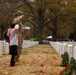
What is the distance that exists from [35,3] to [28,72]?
1577 inches

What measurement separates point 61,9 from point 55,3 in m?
2.99

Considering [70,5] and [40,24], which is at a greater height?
[70,5]

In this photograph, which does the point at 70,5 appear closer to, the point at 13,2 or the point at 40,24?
the point at 40,24

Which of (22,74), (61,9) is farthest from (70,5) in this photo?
(22,74)

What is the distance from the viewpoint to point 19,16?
10.8 meters

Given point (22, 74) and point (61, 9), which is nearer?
point (22, 74)

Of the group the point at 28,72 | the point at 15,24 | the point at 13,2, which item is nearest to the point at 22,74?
the point at 28,72

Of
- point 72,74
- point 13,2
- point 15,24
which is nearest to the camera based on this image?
point 72,74

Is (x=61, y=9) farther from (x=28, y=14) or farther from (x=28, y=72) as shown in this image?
(x=28, y=72)

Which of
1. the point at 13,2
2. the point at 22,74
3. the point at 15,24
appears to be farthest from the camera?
the point at 13,2

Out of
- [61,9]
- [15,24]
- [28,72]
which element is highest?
[61,9]

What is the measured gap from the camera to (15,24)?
10.3 m

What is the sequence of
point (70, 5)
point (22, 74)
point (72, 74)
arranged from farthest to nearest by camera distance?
point (70, 5)
point (22, 74)
point (72, 74)

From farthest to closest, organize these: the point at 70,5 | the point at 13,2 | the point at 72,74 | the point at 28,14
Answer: the point at 28,14 → the point at 70,5 → the point at 13,2 → the point at 72,74
